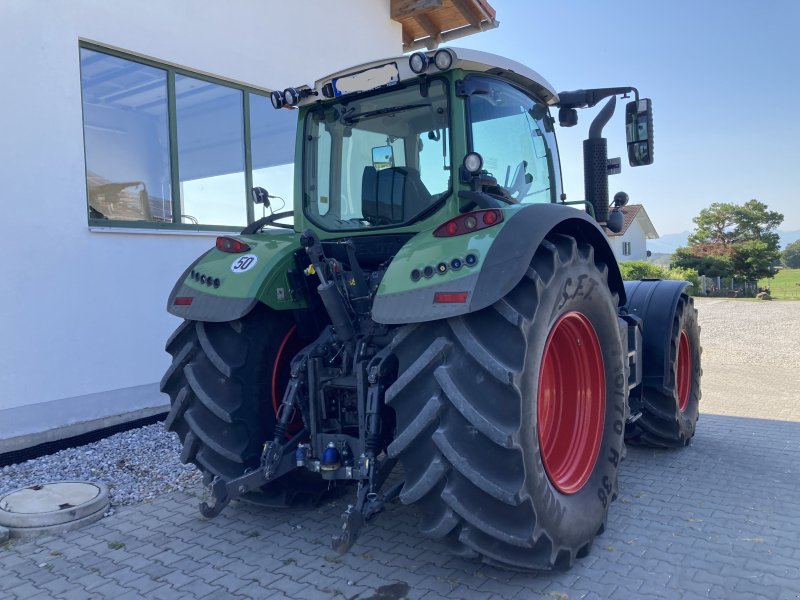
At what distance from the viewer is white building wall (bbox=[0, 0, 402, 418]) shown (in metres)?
4.59

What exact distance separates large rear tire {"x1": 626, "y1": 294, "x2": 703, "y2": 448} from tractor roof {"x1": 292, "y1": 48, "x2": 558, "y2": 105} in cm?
217

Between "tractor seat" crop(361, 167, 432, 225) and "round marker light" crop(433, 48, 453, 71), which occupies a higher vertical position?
"round marker light" crop(433, 48, 453, 71)

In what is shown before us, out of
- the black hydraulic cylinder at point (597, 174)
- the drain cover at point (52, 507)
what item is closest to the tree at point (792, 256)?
the black hydraulic cylinder at point (597, 174)

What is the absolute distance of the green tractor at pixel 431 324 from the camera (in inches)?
96.5

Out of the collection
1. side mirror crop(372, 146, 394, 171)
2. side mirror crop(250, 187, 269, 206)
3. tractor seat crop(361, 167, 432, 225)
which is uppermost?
side mirror crop(372, 146, 394, 171)

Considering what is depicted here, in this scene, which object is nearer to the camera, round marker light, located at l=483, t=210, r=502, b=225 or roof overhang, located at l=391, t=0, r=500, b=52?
round marker light, located at l=483, t=210, r=502, b=225

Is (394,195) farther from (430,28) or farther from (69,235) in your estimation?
(430,28)

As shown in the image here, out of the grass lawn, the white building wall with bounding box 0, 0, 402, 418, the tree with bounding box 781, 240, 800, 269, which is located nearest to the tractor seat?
the white building wall with bounding box 0, 0, 402, 418

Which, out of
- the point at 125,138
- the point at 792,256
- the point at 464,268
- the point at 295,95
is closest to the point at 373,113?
the point at 295,95

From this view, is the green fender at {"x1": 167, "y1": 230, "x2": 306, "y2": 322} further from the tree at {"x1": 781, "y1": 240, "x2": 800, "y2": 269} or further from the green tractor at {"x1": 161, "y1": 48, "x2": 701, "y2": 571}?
the tree at {"x1": 781, "y1": 240, "x2": 800, "y2": 269}

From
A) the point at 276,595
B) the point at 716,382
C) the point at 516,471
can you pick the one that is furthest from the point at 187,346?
the point at 716,382

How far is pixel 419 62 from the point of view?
9.50 ft

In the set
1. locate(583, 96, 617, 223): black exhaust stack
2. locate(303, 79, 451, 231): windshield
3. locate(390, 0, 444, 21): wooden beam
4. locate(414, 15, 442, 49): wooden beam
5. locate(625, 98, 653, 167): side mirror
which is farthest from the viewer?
locate(414, 15, 442, 49): wooden beam

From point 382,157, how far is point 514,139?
75cm
